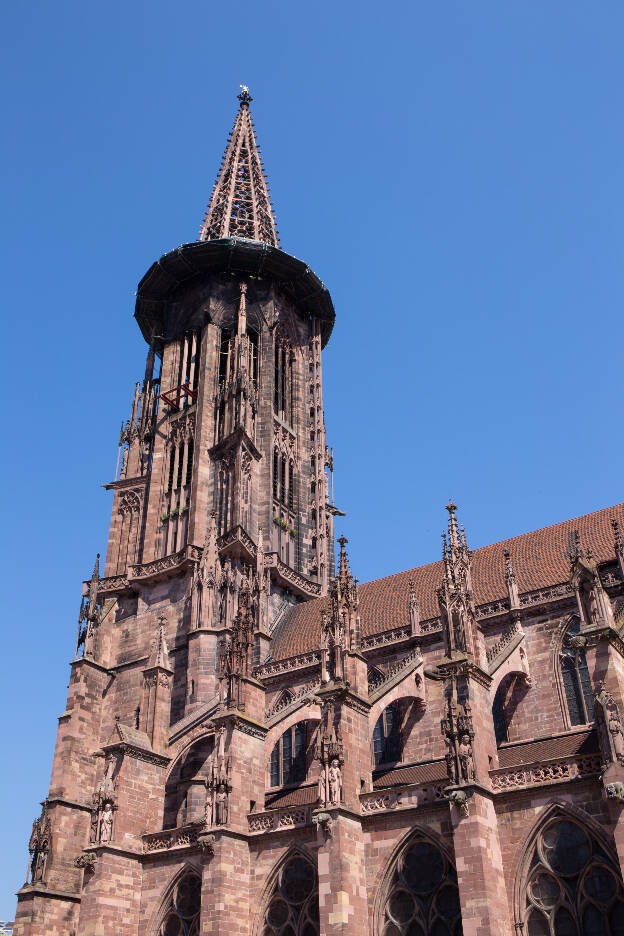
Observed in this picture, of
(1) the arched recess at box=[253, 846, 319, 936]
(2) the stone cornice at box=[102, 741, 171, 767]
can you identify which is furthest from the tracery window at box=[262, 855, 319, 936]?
(2) the stone cornice at box=[102, 741, 171, 767]

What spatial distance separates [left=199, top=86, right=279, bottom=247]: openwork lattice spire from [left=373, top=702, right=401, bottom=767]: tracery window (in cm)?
2719

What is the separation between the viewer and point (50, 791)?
1146 inches

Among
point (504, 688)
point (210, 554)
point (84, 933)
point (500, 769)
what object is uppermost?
point (210, 554)

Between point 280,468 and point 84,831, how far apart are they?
16644 millimetres

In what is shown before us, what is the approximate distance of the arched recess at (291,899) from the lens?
19062 mm

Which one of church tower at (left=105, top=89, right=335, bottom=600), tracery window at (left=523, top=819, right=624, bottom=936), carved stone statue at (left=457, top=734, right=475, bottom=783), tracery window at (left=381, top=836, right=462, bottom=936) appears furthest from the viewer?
church tower at (left=105, top=89, right=335, bottom=600)

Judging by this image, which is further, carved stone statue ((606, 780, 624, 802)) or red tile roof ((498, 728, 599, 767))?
red tile roof ((498, 728, 599, 767))

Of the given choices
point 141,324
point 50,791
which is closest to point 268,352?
point 141,324

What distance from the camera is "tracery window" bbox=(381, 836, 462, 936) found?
1720cm

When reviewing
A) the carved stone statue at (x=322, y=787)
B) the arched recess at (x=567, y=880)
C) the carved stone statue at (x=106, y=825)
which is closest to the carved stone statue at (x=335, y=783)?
the carved stone statue at (x=322, y=787)

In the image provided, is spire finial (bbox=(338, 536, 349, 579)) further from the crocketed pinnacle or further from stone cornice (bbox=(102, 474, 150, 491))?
stone cornice (bbox=(102, 474, 150, 491))

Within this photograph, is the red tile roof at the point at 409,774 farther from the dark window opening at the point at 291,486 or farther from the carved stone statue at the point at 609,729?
the dark window opening at the point at 291,486

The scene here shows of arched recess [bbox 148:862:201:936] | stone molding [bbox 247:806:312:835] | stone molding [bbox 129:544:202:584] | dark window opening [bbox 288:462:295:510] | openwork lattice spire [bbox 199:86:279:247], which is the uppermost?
openwork lattice spire [bbox 199:86:279:247]

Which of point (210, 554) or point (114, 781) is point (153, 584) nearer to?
point (210, 554)
